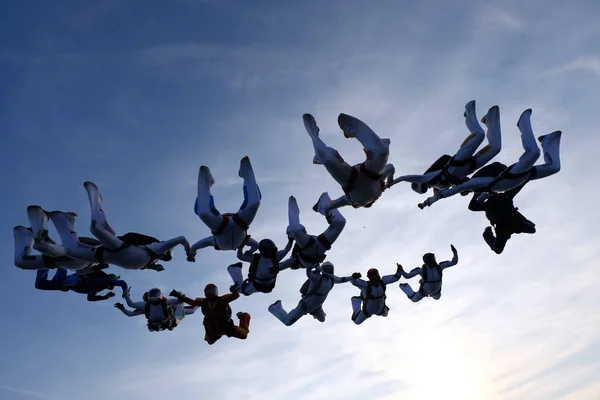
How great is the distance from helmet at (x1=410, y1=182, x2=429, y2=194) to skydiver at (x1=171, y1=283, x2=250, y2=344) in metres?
4.05

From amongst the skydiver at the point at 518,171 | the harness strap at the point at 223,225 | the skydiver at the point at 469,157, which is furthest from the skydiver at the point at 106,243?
the skydiver at the point at 518,171

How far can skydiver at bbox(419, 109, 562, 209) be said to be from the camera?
8.55 meters

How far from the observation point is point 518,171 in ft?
28.2

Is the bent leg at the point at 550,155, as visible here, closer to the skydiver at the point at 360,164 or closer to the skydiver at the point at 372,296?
the skydiver at the point at 360,164

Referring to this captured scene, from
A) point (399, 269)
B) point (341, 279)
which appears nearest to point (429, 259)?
point (399, 269)

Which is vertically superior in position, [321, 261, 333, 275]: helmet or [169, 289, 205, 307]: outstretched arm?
[321, 261, 333, 275]: helmet

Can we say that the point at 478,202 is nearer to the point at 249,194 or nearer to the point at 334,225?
the point at 334,225

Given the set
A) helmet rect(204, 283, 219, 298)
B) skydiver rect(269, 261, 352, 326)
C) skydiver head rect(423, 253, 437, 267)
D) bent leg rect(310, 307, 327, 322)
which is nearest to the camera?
helmet rect(204, 283, 219, 298)

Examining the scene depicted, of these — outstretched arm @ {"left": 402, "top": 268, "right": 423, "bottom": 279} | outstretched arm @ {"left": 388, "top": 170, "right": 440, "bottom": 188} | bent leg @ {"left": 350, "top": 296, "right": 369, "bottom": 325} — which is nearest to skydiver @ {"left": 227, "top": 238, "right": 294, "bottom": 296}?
outstretched arm @ {"left": 388, "top": 170, "right": 440, "bottom": 188}

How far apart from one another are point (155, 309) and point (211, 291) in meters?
2.45

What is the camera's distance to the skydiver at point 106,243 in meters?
8.20

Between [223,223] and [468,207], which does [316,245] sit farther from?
[468,207]

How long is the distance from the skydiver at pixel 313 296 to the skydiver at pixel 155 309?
2406 mm

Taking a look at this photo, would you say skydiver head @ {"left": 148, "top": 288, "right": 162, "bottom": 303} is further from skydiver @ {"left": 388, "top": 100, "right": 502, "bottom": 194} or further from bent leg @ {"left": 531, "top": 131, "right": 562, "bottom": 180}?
bent leg @ {"left": 531, "top": 131, "right": 562, "bottom": 180}
